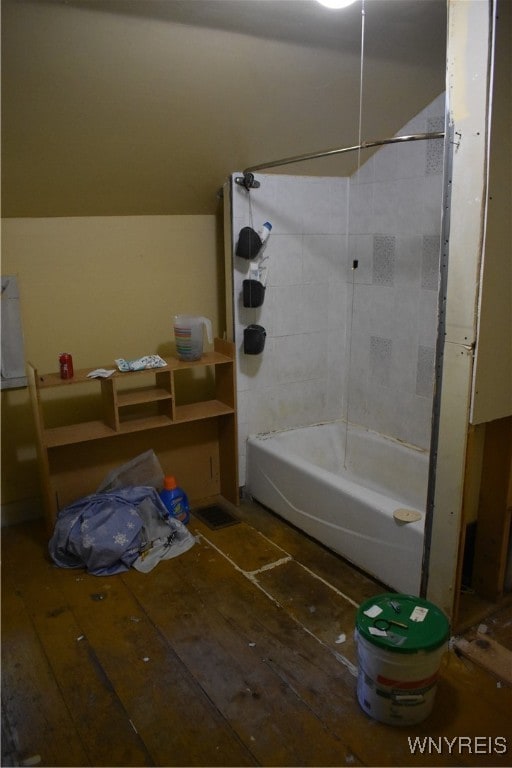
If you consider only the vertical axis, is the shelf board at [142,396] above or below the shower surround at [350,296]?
below

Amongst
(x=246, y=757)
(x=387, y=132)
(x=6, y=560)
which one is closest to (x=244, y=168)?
(x=387, y=132)

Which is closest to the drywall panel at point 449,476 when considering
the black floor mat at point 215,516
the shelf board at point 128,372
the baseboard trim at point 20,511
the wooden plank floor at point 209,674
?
the wooden plank floor at point 209,674

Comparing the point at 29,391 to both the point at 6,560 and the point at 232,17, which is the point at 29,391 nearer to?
the point at 6,560

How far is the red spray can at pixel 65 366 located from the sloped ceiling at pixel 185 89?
0.71 m

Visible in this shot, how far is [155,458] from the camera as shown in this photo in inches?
120

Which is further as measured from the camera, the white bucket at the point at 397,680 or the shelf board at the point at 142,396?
the shelf board at the point at 142,396

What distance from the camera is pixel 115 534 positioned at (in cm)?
262

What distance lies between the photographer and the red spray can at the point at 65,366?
2.69 metres

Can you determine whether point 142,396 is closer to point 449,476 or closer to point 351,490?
point 351,490

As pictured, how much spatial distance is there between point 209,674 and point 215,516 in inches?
45.9

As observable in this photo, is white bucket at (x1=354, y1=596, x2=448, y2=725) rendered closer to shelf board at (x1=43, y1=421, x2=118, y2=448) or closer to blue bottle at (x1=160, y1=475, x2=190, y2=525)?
blue bottle at (x1=160, y1=475, x2=190, y2=525)

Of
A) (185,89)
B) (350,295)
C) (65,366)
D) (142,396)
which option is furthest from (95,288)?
(350,295)

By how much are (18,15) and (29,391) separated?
1613mm

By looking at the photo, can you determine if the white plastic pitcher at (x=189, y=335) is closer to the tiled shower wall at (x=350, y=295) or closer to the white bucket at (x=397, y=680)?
the tiled shower wall at (x=350, y=295)
